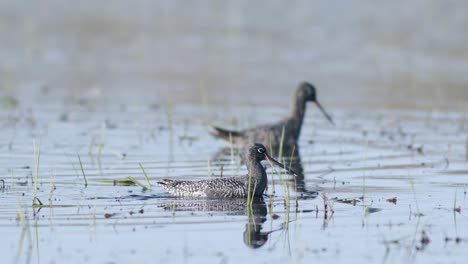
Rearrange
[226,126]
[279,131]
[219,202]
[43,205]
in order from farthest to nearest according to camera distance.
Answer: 1. [226,126]
2. [279,131]
3. [219,202]
4. [43,205]

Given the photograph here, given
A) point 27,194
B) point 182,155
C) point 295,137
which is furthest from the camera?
point 295,137

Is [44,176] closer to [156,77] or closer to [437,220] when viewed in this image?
[437,220]

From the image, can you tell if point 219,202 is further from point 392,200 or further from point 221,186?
point 392,200

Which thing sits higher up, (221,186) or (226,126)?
(226,126)

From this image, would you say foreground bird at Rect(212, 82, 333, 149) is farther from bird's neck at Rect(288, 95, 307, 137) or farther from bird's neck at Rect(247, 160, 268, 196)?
bird's neck at Rect(247, 160, 268, 196)

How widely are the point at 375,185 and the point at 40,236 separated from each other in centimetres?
452

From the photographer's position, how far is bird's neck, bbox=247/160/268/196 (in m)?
11.4

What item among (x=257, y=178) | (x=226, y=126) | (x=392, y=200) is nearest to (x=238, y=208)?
(x=257, y=178)

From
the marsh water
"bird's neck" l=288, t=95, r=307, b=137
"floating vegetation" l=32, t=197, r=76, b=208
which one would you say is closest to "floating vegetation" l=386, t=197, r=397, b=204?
the marsh water

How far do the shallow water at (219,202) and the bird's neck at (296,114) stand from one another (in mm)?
313

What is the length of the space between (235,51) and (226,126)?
721 centimetres

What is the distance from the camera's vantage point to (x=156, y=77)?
22.7 meters

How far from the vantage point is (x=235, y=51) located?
959 inches

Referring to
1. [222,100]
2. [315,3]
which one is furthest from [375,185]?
[315,3]
